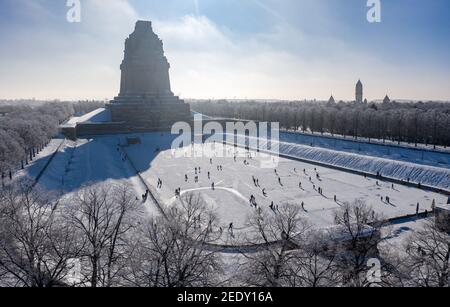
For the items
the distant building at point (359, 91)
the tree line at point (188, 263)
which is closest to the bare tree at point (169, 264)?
the tree line at point (188, 263)

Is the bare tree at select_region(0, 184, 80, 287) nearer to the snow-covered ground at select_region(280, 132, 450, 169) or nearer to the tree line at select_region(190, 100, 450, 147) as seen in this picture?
the snow-covered ground at select_region(280, 132, 450, 169)

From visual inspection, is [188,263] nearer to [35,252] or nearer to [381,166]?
[35,252]

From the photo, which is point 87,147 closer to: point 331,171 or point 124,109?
point 124,109

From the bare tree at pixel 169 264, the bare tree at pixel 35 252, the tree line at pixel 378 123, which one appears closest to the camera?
the bare tree at pixel 35 252

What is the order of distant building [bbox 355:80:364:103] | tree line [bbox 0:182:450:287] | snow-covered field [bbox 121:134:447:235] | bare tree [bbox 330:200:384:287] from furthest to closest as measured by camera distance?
distant building [bbox 355:80:364:103]
snow-covered field [bbox 121:134:447:235]
bare tree [bbox 330:200:384:287]
tree line [bbox 0:182:450:287]

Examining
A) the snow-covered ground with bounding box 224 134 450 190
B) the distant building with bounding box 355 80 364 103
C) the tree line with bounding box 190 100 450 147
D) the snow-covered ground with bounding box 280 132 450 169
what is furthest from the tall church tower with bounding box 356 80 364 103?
the snow-covered ground with bounding box 224 134 450 190

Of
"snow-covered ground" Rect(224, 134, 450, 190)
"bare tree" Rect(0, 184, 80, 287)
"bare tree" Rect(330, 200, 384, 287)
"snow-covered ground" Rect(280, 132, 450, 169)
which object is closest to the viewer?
"bare tree" Rect(0, 184, 80, 287)

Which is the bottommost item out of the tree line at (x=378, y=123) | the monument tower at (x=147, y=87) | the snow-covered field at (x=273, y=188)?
the snow-covered field at (x=273, y=188)

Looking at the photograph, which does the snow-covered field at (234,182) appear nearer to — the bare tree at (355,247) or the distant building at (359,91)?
the bare tree at (355,247)
